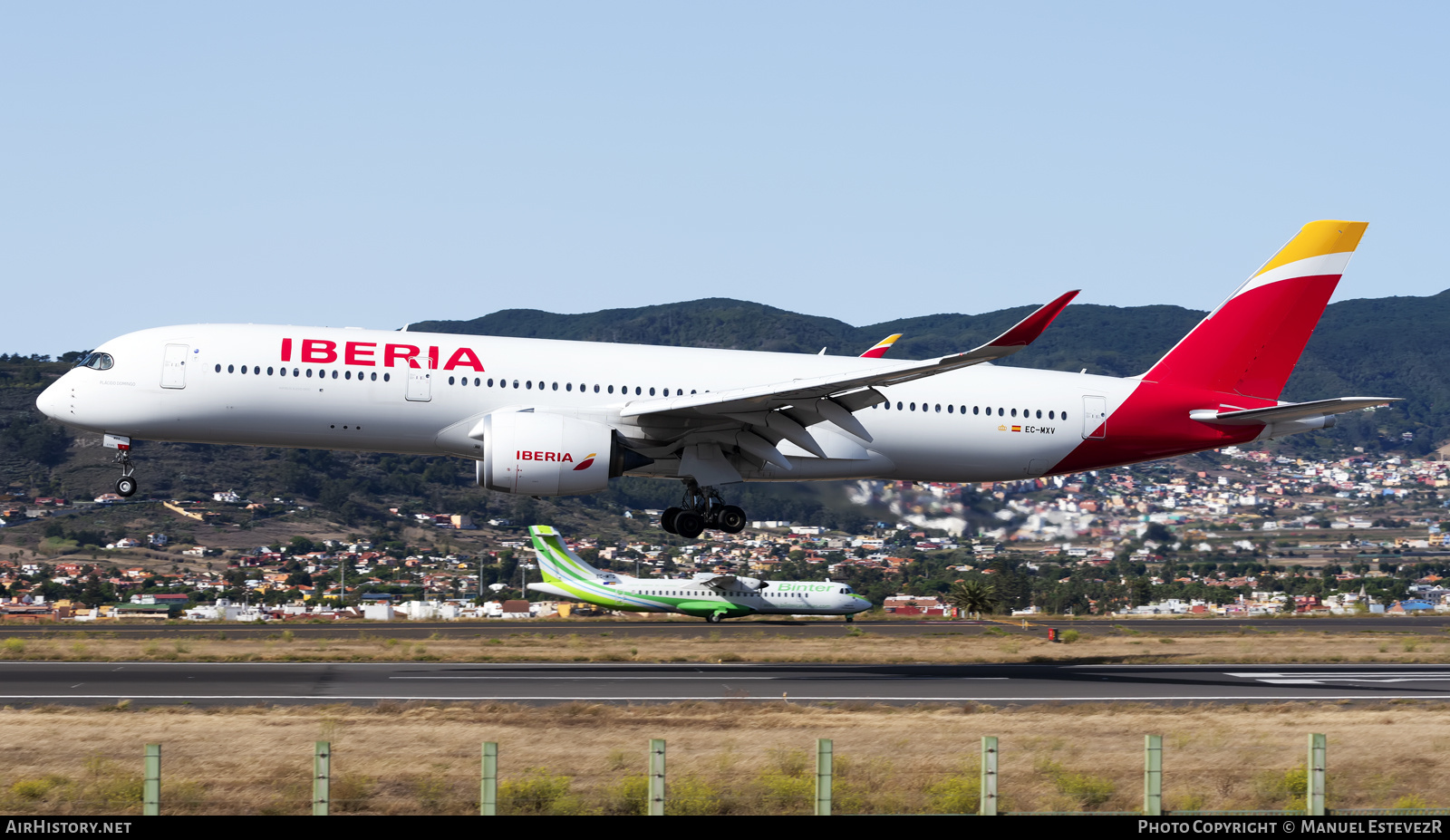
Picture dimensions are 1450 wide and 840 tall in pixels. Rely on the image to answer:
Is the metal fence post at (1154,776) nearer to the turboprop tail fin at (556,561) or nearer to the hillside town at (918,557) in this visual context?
the hillside town at (918,557)

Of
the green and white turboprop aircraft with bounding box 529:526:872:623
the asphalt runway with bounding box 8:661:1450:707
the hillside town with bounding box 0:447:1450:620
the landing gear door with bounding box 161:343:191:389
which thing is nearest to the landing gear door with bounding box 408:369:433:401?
the landing gear door with bounding box 161:343:191:389

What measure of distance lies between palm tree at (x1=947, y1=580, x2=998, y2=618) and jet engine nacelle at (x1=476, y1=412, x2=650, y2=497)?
44.6 metres

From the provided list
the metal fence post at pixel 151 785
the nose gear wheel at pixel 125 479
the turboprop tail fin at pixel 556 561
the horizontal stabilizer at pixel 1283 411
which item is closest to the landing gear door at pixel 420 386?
the nose gear wheel at pixel 125 479

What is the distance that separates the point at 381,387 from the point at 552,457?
427cm

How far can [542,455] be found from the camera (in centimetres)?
3048

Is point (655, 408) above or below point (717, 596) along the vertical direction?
above

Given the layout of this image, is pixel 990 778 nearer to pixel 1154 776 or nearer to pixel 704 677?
pixel 1154 776

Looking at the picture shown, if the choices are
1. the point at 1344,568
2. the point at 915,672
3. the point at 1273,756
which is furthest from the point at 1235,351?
the point at 1344,568

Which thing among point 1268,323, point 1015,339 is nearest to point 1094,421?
point 1268,323

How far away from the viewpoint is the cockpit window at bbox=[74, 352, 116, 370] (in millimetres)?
31672

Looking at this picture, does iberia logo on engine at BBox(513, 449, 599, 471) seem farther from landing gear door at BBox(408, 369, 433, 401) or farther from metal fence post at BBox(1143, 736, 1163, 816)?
metal fence post at BBox(1143, 736, 1163, 816)

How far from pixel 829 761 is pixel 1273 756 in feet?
32.9

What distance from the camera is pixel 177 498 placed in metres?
138

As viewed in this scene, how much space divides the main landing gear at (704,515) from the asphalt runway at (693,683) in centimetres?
353
